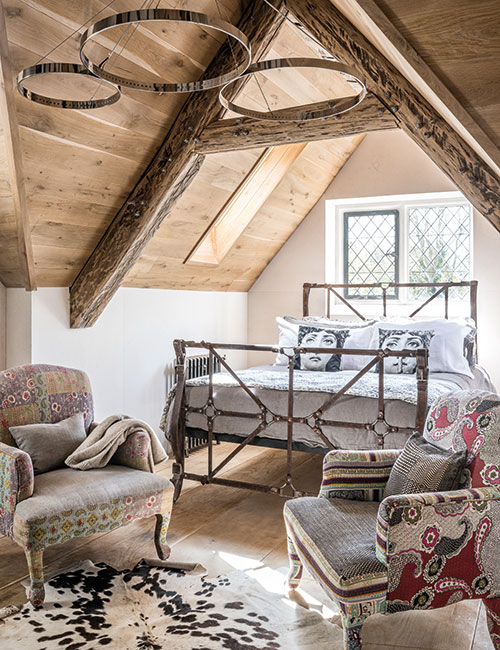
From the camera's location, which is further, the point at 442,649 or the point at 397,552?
the point at 442,649

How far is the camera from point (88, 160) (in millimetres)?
3471

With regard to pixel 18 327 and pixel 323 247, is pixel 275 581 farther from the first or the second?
pixel 323 247

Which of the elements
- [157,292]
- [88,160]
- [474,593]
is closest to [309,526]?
[474,593]

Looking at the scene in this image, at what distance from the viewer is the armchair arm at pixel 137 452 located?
3.03 m

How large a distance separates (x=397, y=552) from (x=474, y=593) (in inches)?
13.0

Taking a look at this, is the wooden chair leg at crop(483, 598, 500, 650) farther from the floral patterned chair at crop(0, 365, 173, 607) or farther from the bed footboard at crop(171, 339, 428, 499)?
the floral patterned chair at crop(0, 365, 173, 607)

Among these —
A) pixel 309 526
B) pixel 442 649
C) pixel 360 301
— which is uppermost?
pixel 360 301

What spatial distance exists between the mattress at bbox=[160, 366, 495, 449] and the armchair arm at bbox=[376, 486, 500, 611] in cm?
119

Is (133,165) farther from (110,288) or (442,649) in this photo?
(442,649)

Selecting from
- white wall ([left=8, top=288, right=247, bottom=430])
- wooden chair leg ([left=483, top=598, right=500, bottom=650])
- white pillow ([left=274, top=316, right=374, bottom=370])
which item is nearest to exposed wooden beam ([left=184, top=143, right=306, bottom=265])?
white wall ([left=8, top=288, right=247, bottom=430])

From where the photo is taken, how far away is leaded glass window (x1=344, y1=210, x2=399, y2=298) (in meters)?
5.65

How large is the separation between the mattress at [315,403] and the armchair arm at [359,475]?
0.76m

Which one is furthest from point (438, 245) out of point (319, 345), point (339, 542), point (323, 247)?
point (339, 542)

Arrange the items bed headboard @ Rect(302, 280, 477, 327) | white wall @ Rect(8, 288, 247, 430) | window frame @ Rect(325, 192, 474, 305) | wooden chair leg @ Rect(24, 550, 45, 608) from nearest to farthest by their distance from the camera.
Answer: wooden chair leg @ Rect(24, 550, 45, 608) → white wall @ Rect(8, 288, 247, 430) → bed headboard @ Rect(302, 280, 477, 327) → window frame @ Rect(325, 192, 474, 305)
